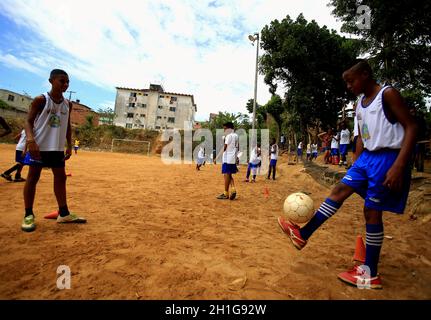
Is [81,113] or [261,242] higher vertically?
[81,113]

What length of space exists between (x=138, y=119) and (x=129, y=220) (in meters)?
56.6

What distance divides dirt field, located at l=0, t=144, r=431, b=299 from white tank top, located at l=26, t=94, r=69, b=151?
1085 millimetres

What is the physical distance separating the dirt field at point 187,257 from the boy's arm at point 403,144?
95 cm

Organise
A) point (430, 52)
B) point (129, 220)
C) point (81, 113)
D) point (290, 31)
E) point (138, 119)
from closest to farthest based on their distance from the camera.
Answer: point (129, 220)
point (430, 52)
point (290, 31)
point (138, 119)
point (81, 113)

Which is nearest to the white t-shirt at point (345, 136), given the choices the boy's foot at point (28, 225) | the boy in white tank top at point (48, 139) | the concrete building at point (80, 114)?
the boy in white tank top at point (48, 139)

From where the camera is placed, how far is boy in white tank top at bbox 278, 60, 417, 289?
2.10 m

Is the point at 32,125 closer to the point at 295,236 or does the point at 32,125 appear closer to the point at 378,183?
the point at 295,236

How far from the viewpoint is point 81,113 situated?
61.9m

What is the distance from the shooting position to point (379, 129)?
2256 millimetres

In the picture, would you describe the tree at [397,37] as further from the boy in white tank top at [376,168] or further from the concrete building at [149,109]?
the concrete building at [149,109]

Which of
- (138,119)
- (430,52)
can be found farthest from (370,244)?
(138,119)

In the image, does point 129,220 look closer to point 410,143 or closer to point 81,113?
point 410,143
